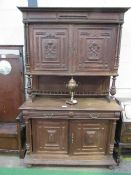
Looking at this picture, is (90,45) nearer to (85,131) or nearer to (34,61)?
(34,61)

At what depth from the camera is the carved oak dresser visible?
2.32m

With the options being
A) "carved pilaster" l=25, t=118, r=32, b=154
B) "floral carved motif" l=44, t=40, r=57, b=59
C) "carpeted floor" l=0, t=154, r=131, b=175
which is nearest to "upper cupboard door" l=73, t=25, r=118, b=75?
"floral carved motif" l=44, t=40, r=57, b=59

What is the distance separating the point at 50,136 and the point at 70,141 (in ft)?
0.92

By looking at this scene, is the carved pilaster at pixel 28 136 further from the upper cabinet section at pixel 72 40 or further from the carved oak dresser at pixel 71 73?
the upper cabinet section at pixel 72 40

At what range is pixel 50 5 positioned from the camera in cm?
276

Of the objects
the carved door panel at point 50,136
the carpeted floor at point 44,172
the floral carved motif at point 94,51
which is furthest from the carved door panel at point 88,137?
the floral carved motif at point 94,51

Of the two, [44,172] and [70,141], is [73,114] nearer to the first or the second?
[70,141]

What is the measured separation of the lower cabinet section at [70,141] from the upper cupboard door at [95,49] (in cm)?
69

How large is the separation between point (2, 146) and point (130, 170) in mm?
1840

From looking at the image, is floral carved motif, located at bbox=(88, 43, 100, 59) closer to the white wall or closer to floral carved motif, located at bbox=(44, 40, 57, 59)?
floral carved motif, located at bbox=(44, 40, 57, 59)

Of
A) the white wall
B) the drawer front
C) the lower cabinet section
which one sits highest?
the white wall

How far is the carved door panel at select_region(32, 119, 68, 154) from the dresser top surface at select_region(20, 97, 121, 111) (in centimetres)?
20

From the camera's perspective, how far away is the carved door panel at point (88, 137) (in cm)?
251

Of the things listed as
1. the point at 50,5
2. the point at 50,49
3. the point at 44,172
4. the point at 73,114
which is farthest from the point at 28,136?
the point at 50,5
